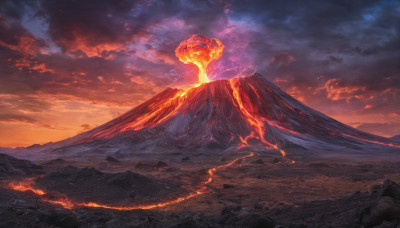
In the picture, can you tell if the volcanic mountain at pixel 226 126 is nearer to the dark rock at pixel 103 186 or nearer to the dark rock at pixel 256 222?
the dark rock at pixel 103 186

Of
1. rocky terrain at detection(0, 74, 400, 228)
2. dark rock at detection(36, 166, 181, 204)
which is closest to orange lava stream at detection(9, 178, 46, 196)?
rocky terrain at detection(0, 74, 400, 228)

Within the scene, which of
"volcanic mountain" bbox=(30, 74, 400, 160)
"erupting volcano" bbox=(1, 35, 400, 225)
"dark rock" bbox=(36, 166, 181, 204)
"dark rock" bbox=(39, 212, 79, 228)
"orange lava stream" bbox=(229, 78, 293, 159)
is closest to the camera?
"dark rock" bbox=(39, 212, 79, 228)

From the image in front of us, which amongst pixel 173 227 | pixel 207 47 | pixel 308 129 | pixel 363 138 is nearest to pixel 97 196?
pixel 173 227

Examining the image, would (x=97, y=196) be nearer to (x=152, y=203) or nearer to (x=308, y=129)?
(x=152, y=203)

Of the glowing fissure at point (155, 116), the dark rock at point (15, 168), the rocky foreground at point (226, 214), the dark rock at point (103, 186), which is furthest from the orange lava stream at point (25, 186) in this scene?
the glowing fissure at point (155, 116)

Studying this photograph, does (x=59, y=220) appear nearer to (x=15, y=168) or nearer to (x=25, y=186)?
A: (x=25, y=186)

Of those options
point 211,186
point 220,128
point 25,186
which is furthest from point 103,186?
point 220,128

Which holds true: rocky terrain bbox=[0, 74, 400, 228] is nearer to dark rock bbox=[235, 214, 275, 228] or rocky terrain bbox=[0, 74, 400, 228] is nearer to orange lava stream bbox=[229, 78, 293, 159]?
dark rock bbox=[235, 214, 275, 228]

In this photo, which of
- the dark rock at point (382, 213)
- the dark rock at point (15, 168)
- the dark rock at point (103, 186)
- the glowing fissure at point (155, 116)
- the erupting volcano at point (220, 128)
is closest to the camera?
the dark rock at point (382, 213)
